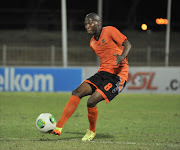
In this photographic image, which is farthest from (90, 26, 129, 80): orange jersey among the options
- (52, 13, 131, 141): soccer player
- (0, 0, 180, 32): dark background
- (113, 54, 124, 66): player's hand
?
(0, 0, 180, 32): dark background

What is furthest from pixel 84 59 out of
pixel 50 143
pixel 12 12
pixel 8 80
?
pixel 50 143

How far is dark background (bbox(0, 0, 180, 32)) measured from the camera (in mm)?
35281

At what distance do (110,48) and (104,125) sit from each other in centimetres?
234

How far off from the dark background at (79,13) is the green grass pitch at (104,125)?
68.1ft

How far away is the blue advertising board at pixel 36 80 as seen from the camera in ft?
56.1

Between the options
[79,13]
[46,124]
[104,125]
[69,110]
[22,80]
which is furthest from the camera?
[79,13]

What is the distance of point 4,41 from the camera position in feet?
101

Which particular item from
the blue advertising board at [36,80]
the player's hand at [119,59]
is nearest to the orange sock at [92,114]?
the player's hand at [119,59]

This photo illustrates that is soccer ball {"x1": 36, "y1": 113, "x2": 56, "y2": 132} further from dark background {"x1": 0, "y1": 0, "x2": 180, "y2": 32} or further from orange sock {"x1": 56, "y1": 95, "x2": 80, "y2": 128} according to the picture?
dark background {"x1": 0, "y1": 0, "x2": 180, "y2": 32}

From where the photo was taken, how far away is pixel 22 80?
56.2ft

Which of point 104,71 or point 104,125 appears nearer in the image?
point 104,71

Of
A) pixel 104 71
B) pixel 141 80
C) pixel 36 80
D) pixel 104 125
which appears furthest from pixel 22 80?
pixel 104 71

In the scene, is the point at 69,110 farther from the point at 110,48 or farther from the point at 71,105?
the point at 110,48

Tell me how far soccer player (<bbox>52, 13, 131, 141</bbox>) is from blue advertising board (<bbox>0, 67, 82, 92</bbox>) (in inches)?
387
